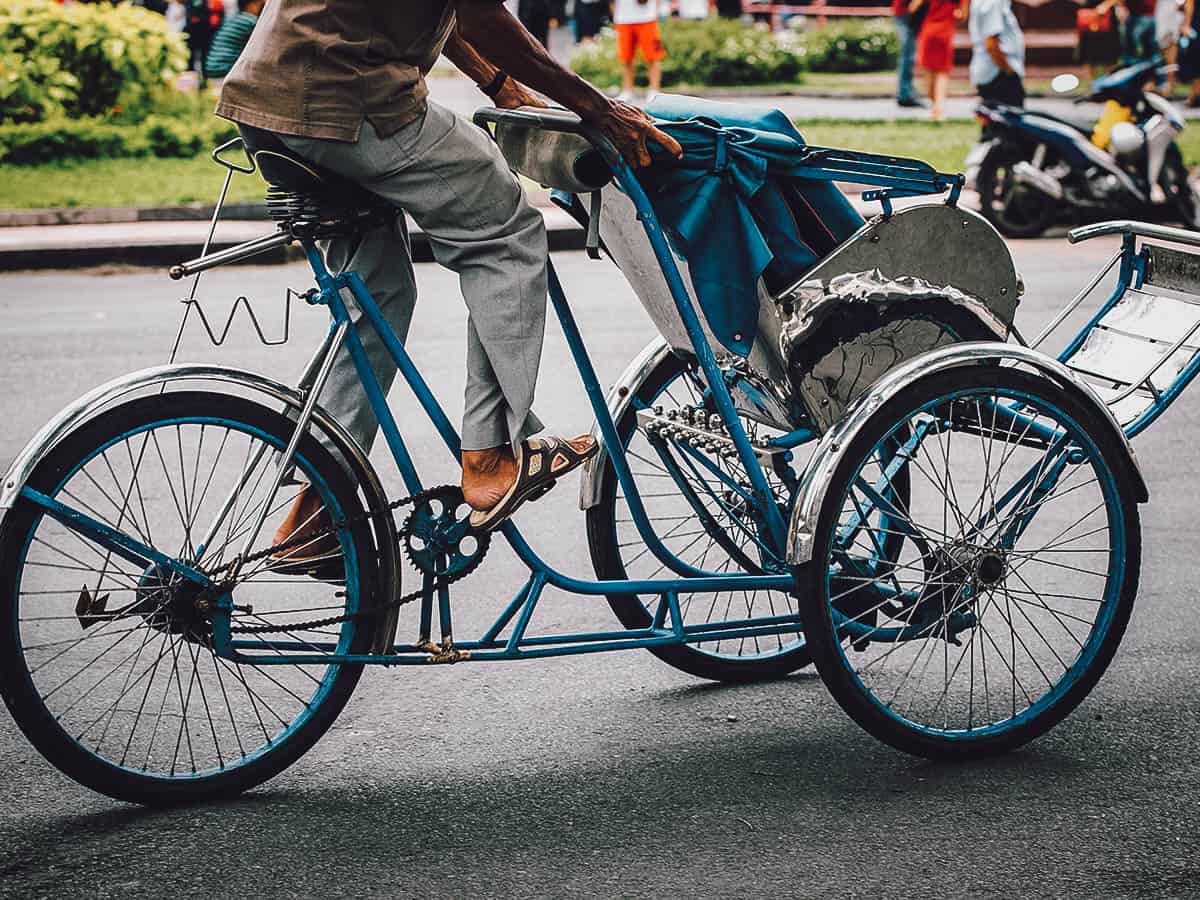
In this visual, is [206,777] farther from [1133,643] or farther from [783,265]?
[1133,643]

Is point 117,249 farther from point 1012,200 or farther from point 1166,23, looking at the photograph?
point 1166,23

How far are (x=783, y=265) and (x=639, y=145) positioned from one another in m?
0.44

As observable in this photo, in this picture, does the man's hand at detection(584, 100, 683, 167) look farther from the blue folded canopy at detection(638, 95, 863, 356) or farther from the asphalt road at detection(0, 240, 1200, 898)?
the asphalt road at detection(0, 240, 1200, 898)

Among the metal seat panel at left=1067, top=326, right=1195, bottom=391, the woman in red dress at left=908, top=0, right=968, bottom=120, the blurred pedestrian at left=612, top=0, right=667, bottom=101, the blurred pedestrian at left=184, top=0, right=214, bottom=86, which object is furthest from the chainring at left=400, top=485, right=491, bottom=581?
the blurred pedestrian at left=184, top=0, right=214, bottom=86

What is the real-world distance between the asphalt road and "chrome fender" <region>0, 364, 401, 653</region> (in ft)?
1.32

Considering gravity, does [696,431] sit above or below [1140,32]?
above

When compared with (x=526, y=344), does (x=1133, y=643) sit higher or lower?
lower

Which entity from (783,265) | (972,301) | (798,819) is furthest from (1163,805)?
(783,265)

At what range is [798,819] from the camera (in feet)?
10.8

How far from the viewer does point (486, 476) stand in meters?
3.36

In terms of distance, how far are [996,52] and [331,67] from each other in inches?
397

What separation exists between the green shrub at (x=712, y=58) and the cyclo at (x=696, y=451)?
52.2ft

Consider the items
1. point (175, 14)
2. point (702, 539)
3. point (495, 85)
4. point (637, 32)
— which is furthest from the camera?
point (175, 14)

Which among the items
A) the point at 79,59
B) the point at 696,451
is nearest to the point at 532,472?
the point at 696,451
